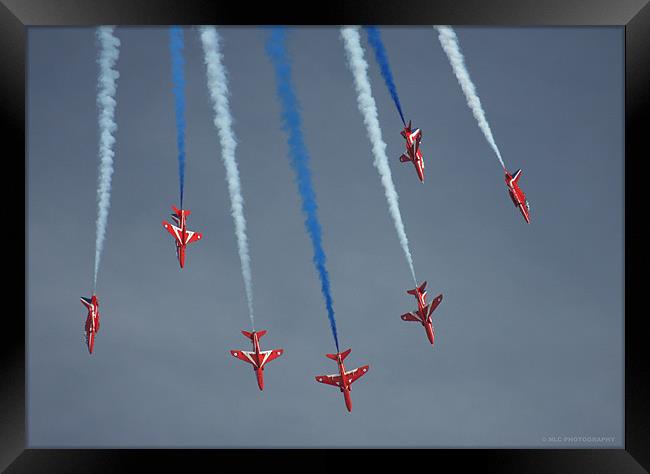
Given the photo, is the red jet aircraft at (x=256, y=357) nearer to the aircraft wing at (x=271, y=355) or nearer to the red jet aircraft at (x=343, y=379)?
the aircraft wing at (x=271, y=355)

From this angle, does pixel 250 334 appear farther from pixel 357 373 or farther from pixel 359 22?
pixel 359 22

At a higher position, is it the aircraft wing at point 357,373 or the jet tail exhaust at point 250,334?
the jet tail exhaust at point 250,334

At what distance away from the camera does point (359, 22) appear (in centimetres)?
1827

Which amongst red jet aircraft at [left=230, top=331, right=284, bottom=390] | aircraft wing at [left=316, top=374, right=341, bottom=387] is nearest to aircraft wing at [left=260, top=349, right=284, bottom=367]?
red jet aircraft at [left=230, top=331, right=284, bottom=390]

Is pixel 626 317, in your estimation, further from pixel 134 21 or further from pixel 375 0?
pixel 134 21

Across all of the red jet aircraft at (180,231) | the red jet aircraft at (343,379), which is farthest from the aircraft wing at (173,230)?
the red jet aircraft at (343,379)

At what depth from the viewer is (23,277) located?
19.4 metres

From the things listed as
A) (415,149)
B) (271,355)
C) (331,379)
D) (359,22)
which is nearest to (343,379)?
(331,379)

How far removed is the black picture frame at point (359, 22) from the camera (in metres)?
18.2

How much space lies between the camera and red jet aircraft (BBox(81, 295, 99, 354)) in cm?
2883

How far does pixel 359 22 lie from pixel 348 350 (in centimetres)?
1417

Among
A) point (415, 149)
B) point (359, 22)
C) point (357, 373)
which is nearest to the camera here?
point (359, 22)

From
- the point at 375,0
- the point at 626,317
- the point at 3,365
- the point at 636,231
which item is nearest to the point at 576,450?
the point at 626,317

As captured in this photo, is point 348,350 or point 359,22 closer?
point 359,22
